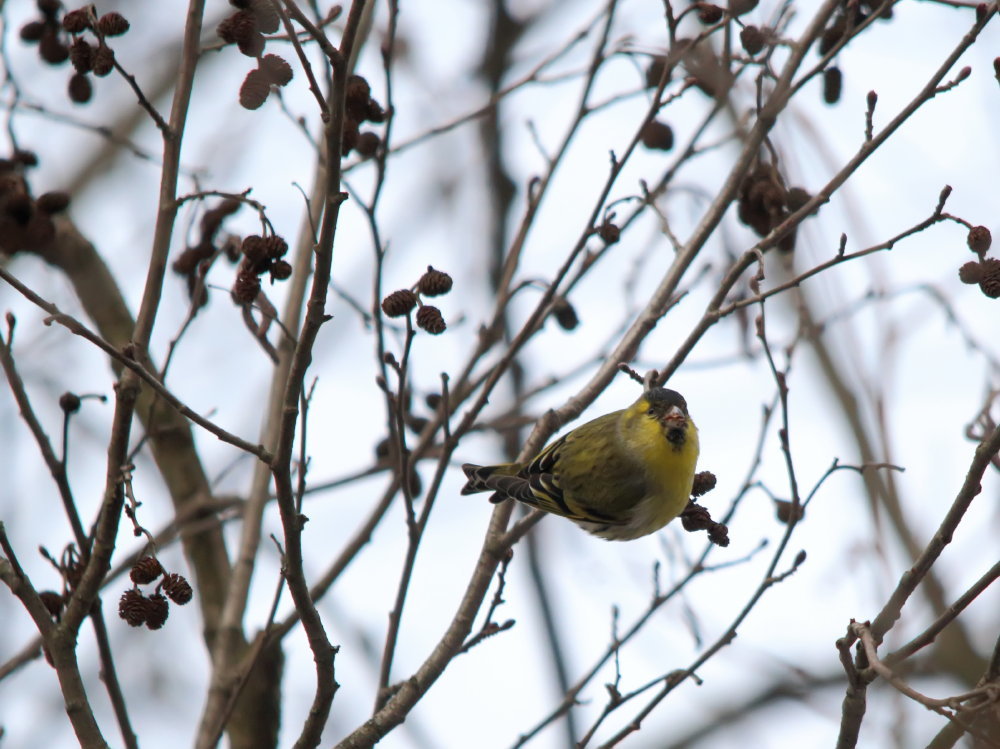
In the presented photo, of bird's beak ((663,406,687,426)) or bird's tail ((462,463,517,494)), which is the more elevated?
bird's tail ((462,463,517,494))

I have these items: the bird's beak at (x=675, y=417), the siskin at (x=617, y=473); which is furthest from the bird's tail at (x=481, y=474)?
the bird's beak at (x=675, y=417)

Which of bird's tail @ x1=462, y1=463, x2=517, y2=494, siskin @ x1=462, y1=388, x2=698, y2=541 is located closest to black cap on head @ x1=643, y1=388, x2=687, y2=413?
siskin @ x1=462, y1=388, x2=698, y2=541

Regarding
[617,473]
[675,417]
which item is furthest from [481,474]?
[675,417]

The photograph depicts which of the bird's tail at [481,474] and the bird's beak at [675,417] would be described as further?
the bird's tail at [481,474]

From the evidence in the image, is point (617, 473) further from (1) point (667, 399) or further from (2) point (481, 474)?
(1) point (667, 399)

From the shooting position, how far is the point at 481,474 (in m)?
4.09

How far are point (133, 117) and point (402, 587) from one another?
4.96 meters

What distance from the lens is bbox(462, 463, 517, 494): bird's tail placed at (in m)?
4.02

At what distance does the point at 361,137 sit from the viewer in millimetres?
3125

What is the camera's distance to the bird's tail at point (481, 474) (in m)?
4.02

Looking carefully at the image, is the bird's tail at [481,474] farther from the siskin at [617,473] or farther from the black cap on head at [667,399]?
the black cap on head at [667,399]

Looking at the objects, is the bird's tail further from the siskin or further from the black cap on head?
the black cap on head

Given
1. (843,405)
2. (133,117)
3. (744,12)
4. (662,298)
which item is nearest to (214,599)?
(662,298)

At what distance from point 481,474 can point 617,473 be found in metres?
0.51
